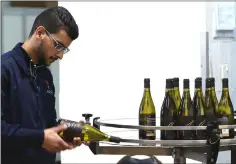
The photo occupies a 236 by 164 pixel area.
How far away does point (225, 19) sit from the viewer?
2562 mm

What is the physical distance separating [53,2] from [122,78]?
66 cm

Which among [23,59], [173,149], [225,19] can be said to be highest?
[225,19]

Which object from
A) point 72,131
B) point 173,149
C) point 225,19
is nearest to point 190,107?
point 173,149

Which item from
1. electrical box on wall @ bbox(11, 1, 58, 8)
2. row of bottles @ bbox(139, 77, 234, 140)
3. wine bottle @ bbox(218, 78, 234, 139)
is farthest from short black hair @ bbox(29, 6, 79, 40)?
electrical box on wall @ bbox(11, 1, 58, 8)

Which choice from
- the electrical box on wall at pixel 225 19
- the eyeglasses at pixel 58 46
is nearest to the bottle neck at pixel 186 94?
the eyeglasses at pixel 58 46

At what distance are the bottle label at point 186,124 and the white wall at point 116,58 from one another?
1033 mm

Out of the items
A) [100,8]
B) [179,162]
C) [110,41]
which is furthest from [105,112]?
[179,162]

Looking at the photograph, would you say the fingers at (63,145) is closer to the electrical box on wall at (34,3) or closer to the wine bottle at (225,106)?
the wine bottle at (225,106)

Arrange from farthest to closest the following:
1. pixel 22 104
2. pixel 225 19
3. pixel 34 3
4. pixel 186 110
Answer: pixel 225 19
pixel 34 3
pixel 186 110
pixel 22 104

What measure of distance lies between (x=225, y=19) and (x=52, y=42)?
164 centimetres

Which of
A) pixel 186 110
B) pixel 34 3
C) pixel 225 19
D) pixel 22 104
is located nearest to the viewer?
pixel 22 104

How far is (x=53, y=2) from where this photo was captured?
94.7 inches

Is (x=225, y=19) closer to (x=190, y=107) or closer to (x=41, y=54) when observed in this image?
(x=190, y=107)

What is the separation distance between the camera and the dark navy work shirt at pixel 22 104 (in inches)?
46.5
